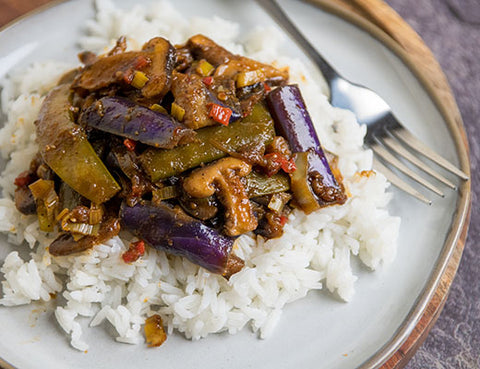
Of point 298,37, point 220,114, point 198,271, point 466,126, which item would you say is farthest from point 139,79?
point 466,126

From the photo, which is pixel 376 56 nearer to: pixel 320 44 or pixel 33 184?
pixel 320 44

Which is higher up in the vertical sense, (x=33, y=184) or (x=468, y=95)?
(x=33, y=184)

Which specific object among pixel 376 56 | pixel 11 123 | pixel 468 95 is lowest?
pixel 468 95

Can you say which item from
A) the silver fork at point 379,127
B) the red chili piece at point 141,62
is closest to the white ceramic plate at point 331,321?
the silver fork at point 379,127

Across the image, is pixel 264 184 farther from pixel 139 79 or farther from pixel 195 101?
pixel 139 79

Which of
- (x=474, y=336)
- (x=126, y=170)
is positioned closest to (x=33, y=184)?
(x=126, y=170)

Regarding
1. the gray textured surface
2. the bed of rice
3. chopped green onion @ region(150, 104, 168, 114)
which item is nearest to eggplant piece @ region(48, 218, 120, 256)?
the bed of rice

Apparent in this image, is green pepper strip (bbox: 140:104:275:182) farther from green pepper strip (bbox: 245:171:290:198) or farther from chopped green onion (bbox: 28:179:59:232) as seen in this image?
chopped green onion (bbox: 28:179:59:232)
